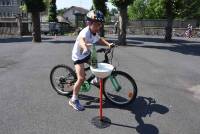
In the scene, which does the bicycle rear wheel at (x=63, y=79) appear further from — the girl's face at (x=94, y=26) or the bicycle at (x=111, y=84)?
the girl's face at (x=94, y=26)

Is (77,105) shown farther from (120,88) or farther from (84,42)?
(84,42)

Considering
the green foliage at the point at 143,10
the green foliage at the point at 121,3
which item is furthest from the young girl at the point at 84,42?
the green foliage at the point at 143,10

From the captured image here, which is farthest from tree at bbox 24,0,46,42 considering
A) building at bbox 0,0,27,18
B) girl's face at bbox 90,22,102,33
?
building at bbox 0,0,27,18

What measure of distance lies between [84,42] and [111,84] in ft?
4.20

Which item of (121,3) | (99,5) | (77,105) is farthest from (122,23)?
(77,105)

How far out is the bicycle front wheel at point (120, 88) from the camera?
6273 mm

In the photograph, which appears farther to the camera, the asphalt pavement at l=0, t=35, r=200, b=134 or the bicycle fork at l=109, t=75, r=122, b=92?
the bicycle fork at l=109, t=75, r=122, b=92

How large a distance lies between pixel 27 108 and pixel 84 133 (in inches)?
70.0

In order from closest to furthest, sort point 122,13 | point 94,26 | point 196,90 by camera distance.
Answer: point 94,26 → point 196,90 → point 122,13

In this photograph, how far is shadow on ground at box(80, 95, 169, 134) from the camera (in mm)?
5414

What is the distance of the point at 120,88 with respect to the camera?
6.34 meters

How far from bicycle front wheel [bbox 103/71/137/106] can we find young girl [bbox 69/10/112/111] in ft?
2.11

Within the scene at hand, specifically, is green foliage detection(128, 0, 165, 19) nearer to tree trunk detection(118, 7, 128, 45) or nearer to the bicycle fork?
tree trunk detection(118, 7, 128, 45)

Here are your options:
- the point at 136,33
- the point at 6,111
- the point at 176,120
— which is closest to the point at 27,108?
the point at 6,111
